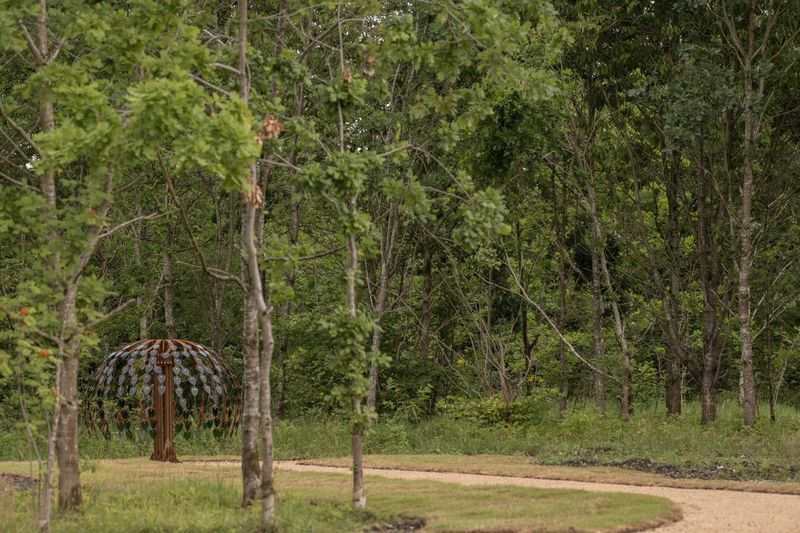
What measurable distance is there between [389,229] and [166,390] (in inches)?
260

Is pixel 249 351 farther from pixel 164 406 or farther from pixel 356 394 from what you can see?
pixel 164 406

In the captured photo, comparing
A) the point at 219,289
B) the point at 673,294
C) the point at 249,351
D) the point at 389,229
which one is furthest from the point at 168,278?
the point at 249,351

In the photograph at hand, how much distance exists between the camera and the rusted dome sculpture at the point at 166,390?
1884 cm

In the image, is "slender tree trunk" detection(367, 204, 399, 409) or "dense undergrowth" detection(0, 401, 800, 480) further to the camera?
"slender tree trunk" detection(367, 204, 399, 409)

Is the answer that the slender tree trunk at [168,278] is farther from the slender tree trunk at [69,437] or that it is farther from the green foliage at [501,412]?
the slender tree trunk at [69,437]

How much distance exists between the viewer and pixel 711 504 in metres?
12.2

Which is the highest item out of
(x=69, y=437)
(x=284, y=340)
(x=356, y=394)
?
(x=284, y=340)

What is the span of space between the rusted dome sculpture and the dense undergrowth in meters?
1.00

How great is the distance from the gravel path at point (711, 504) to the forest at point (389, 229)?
2.70 ft

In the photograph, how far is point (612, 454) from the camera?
58.3 ft

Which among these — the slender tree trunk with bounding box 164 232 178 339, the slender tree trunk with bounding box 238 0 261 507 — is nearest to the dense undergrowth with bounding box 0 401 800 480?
the slender tree trunk with bounding box 164 232 178 339

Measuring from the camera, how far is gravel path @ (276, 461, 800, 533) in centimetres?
1065

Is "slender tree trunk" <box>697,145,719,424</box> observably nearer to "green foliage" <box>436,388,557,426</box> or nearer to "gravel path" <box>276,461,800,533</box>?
"green foliage" <box>436,388,557,426</box>

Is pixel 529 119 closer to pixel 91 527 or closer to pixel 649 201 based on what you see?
pixel 649 201
